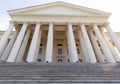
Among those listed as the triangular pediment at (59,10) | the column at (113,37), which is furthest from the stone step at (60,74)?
the triangular pediment at (59,10)

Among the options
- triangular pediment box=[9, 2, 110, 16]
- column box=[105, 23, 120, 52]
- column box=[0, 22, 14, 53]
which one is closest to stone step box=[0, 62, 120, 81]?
column box=[0, 22, 14, 53]

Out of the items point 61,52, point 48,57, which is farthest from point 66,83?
point 61,52

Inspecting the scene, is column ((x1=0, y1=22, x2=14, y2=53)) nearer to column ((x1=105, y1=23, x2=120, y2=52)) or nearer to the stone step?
the stone step

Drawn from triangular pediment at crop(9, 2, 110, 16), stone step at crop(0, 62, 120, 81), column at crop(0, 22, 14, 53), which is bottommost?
stone step at crop(0, 62, 120, 81)

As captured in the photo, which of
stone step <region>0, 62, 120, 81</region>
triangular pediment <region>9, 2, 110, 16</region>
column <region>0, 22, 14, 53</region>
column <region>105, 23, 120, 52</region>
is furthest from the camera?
triangular pediment <region>9, 2, 110, 16</region>

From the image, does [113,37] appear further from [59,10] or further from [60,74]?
[60,74]

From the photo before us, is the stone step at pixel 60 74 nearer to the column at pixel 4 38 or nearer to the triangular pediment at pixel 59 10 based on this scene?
the column at pixel 4 38

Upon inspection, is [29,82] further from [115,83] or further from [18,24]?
[18,24]

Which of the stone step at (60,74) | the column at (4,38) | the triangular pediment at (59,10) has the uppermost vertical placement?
the triangular pediment at (59,10)

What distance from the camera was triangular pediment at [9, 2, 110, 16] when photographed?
29703 mm

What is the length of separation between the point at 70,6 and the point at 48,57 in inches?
497

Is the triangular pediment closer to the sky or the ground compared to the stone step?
closer to the sky

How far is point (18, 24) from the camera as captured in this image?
101ft

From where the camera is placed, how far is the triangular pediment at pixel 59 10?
2970 centimetres
